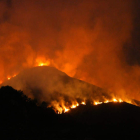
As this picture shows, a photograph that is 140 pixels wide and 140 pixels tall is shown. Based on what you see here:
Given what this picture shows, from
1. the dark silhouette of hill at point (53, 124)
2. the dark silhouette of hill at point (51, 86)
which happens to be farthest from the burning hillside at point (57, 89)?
the dark silhouette of hill at point (53, 124)

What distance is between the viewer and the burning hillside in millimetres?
47491

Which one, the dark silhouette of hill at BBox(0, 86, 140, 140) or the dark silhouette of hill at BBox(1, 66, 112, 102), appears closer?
the dark silhouette of hill at BBox(0, 86, 140, 140)

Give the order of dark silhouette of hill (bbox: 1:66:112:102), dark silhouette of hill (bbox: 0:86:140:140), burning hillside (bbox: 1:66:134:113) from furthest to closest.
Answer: dark silhouette of hill (bbox: 1:66:112:102) → burning hillside (bbox: 1:66:134:113) → dark silhouette of hill (bbox: 0:86:140:140)

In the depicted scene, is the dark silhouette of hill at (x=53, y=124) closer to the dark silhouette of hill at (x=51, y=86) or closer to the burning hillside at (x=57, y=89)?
the burning hillside at (x=57, y=89)

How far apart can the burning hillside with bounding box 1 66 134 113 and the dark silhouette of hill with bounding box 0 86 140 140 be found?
10.4 metres

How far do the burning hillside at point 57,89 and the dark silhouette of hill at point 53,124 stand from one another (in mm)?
10418

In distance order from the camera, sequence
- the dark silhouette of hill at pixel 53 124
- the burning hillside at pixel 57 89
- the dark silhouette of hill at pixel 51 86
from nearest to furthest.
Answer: the dark silhouette of hill at pixel 53 124 → the burning hillside at pixel 57 89 → the dark silhouette of hill at pixel 51 86

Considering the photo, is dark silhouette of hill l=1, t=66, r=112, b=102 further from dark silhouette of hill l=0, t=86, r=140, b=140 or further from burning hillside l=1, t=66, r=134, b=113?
dark silhouette of hill l=0, t=86, r=140, b=140

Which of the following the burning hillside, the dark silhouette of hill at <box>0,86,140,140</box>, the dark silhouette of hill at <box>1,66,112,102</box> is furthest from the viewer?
the dark silhouette of hill at <box>1,66,112,102</box>

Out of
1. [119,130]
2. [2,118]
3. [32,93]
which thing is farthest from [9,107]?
[32,93]

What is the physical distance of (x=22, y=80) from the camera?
72.5 m

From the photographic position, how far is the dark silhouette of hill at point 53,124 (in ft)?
56.9

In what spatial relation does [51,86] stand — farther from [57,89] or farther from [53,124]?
[53,124]

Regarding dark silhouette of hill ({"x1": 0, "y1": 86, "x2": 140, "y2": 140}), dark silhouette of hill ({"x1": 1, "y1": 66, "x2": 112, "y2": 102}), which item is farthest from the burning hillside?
dark silhouette of hill ({"x1": 0, "y1": 86, "x2": 140, "y2": 140})
